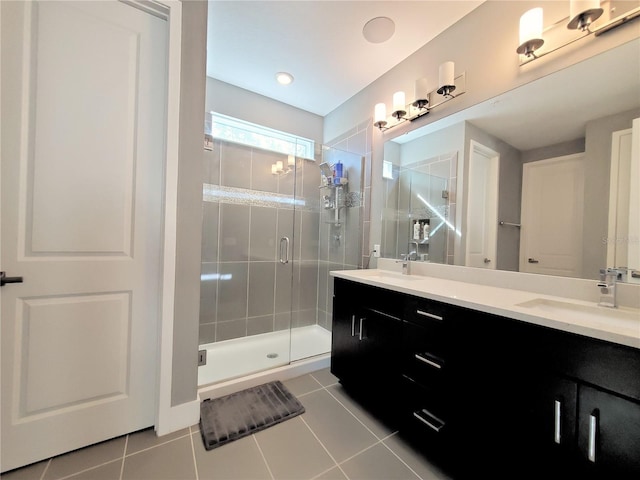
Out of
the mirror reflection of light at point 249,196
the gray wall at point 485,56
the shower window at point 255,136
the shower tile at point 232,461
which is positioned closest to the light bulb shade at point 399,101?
the gray wall at point 485,56

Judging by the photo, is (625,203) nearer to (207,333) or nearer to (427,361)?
(427,361)

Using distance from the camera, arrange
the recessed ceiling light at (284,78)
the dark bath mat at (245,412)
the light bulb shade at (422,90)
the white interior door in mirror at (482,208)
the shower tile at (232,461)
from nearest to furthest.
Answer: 1. the shower tile at (232,461)
2. the dark bath mat at (245,412)
3. the white interior door in mirror at (482,208)
4. the light bulb shade at (422,90)
5. the recessed ceiling light at (284,78)

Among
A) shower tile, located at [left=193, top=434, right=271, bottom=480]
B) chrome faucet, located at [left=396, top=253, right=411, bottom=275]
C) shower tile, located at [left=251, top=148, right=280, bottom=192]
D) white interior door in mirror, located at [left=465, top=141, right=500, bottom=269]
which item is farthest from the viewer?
shower tile, located at [left=251, top=148, right=280, bottom=192]

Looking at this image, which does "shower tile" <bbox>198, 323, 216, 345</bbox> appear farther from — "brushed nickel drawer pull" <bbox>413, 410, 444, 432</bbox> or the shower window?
"brushed nickel drawer pull" <bbox>413, 410, 444, 432</bbox>

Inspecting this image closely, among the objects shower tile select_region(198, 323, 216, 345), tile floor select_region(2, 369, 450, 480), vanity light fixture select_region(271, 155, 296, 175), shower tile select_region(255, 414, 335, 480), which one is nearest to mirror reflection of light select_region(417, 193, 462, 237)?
tile floor select_region(2, 369, 450, 480)

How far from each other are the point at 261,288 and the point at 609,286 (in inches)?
99.4

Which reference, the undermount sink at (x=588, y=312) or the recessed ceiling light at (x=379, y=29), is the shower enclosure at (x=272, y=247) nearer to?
the recessed ceiling light at (x=379, y=29)

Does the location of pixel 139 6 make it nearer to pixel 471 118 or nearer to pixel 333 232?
pixel 471 118

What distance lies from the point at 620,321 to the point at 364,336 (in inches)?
44.5

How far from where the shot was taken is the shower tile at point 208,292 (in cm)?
243

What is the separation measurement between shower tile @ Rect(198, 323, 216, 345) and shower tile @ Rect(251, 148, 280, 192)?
4.74 feet

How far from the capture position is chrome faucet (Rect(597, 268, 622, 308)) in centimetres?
105

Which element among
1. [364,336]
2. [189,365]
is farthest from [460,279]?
[189,365]

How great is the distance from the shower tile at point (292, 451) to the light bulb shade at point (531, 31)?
2.31m
